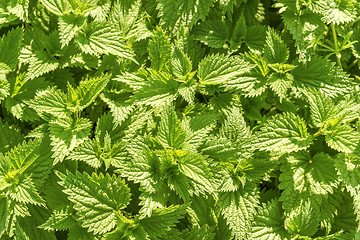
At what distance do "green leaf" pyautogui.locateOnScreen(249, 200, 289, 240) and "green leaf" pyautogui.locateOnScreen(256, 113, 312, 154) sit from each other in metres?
0.40

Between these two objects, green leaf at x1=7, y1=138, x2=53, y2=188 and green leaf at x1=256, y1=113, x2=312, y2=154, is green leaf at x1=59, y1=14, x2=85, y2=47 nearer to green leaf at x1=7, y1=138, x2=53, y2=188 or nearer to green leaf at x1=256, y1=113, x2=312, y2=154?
green leaf at x1=7, y1=138, x2=53, y2=188

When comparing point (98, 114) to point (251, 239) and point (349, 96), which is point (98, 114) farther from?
point (349, 96)

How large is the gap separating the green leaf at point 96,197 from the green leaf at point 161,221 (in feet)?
0.60

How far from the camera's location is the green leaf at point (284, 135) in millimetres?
2299

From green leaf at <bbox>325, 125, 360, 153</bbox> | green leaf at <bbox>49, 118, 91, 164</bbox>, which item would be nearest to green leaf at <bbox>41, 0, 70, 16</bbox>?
green leaf at <bbox>49, 118, 91, 164</bbox>

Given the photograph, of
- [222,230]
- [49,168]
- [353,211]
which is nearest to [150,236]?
[222,230]

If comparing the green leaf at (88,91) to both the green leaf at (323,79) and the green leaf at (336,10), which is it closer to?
the green leaf at (323,79)

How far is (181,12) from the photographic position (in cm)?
262

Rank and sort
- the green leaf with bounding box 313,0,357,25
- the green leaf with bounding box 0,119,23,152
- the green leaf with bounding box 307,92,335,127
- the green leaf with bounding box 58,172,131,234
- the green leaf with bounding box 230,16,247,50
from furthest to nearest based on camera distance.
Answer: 1. the green leaf with bounding box 230,16,247,50
2. the green leaf with bounding box 313,0,357,25
3. the green leaf with bounding box 0,119,23,152
4. the green leaf with bounding box 307,92,335,127
5. the green leaf with bounding box 58,172,131,234

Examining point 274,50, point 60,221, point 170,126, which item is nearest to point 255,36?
point 274,50

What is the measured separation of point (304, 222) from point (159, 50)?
4.72ft

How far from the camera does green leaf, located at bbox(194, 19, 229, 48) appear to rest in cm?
271

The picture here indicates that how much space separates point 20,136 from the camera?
2488 mm

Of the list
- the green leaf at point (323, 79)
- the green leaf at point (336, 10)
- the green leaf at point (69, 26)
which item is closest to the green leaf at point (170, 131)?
the green leaf at point (69, 26)
